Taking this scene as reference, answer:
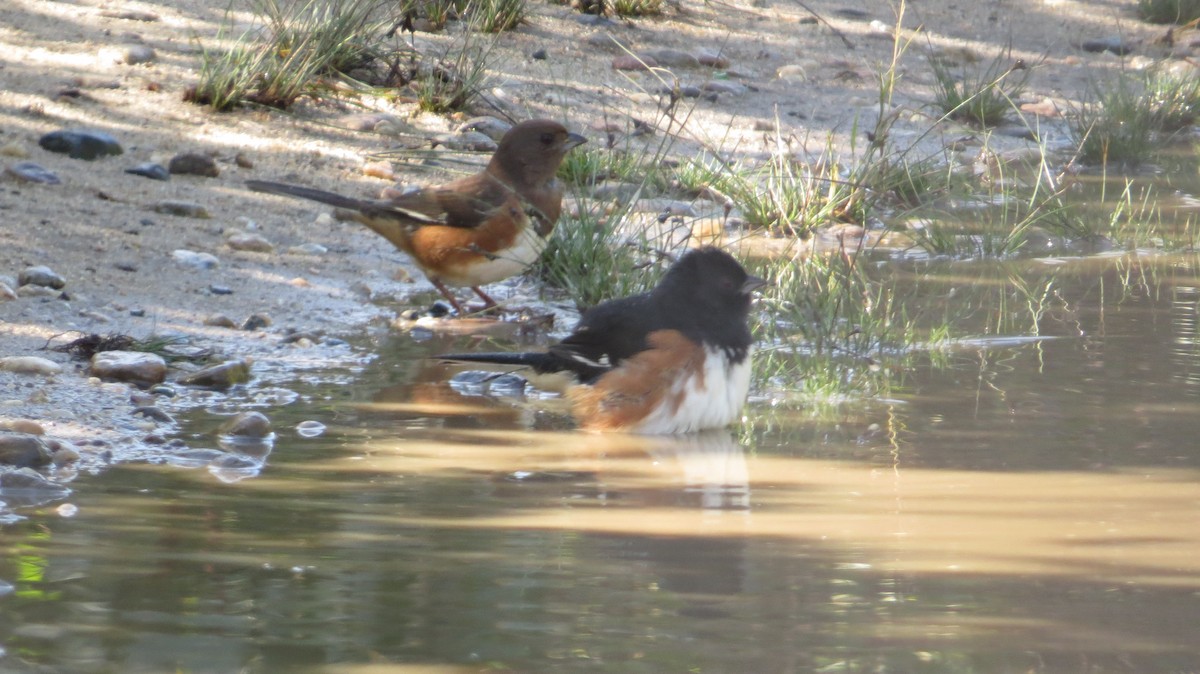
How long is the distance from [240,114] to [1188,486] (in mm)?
5875

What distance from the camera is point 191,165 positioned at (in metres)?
7.22

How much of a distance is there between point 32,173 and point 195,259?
3.49 feet

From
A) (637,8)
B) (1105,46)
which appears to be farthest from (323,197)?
(1105,46)

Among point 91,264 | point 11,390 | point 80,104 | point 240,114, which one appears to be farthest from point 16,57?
point 11,390

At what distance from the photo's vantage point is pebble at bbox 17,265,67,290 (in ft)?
18.0

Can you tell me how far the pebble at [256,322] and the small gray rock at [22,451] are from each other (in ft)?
6.08

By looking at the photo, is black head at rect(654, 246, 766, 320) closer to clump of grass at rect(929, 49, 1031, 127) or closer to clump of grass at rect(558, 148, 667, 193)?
clump of grass at rect(558, 148, 667, 193)

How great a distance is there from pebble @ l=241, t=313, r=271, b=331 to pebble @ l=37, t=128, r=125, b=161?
6.68 ft

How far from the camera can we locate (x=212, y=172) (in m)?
7.26

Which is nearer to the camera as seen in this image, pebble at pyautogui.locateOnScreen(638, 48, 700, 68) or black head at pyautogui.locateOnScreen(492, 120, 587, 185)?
black head at pyautogui.locateOnScreen(492, 120, 587, 185)

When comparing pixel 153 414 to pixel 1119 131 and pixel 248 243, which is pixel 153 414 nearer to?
pixel 248 243

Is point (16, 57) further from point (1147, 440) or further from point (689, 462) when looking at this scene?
point (1147, 440)

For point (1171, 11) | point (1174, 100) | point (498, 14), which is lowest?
point (1174, 100)

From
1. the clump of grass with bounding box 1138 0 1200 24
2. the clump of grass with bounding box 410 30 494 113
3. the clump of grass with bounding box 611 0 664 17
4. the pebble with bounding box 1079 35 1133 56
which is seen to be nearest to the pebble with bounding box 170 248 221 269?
the clump of grass with bounding box 410 30 494 113
